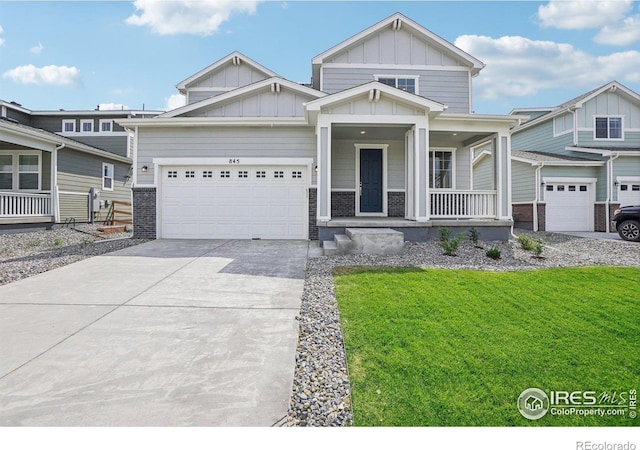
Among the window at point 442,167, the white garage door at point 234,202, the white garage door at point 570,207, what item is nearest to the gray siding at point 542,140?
the white garage door at point 570,207

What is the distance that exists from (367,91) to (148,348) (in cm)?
769

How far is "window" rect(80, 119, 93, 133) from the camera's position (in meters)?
20.1

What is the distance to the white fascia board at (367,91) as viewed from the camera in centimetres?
873

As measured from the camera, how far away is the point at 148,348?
317 centimetres

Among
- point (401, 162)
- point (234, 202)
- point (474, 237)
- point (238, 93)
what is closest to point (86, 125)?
point (238, 93)

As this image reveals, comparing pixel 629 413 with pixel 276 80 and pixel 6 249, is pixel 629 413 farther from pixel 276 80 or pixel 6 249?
pixel 6 249

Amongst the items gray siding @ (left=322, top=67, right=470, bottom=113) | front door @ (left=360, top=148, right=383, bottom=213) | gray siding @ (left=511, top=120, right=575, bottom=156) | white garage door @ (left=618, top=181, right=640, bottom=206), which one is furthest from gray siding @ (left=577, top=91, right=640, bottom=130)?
front door @ (left=360, top=148, right=383, bottom=213)

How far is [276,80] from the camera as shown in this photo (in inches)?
440

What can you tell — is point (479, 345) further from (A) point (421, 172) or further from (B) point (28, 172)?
(B) point (28, 172)

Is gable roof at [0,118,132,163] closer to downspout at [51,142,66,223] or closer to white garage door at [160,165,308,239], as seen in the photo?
downspout at [51,142,66,223]

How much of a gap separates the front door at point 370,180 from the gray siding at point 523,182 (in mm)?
7556
